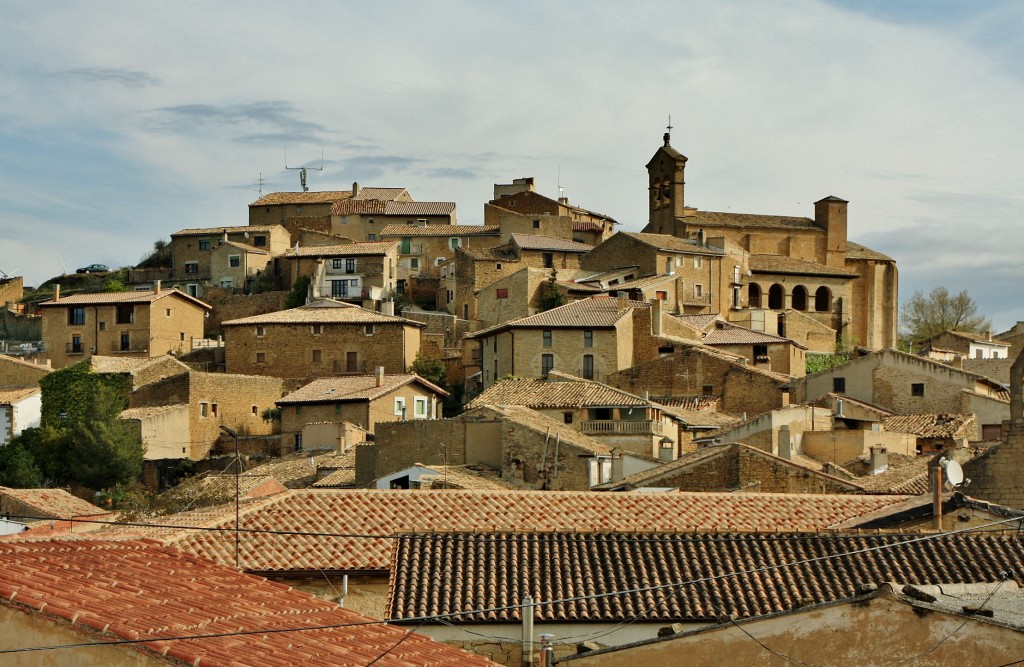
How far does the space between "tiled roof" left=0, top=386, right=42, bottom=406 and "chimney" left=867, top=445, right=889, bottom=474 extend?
33.7 metres

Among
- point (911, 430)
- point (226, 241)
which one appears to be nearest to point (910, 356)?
point (911, 430)

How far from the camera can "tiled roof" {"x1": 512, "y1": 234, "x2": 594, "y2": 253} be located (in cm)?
7606

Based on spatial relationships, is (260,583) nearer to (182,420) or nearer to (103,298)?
(182,420)

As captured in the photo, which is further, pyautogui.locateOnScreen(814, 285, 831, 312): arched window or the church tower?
the church tower

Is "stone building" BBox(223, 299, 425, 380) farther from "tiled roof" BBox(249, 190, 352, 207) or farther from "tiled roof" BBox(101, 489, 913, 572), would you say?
"tiled roof" BBox(101, 489, 913, 572)

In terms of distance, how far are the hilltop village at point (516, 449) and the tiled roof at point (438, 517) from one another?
0.08m

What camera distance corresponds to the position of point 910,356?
168ft

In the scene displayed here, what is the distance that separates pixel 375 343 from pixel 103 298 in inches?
543

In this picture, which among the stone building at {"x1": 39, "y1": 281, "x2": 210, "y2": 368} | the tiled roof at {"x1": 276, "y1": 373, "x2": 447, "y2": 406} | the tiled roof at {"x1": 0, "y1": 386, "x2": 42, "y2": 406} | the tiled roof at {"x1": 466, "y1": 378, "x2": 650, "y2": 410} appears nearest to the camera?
the tiled roof at {"x1": 466, "y1": 378, "x2": 650, "y2": 410}

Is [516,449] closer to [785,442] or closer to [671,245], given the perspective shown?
[785,442]

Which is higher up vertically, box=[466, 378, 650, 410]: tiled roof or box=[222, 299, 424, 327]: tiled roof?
box=[222, 299, 424, 327]: tiled roof

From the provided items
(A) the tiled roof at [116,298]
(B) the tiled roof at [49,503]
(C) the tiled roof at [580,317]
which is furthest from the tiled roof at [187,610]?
(A) the tiled roof at [116,298]

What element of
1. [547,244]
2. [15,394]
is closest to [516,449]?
[15,394]

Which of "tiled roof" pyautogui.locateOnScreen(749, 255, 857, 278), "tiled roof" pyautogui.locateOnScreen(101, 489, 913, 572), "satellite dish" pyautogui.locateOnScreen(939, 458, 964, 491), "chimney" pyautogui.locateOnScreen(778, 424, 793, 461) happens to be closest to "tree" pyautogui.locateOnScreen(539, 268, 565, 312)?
"tiled roof" pyautogui.locateOnScreen(749, 255, 857, 278)
